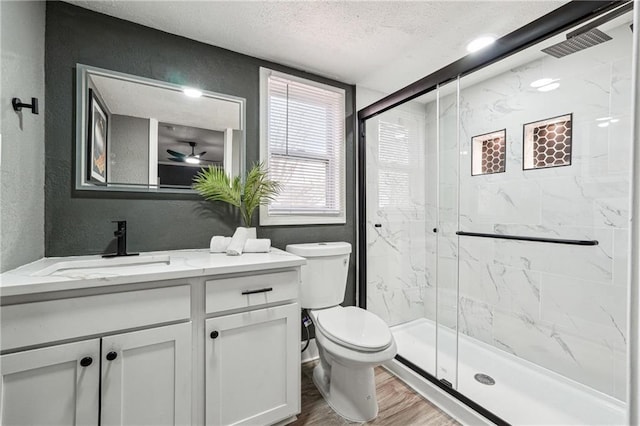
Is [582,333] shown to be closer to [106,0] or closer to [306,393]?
[306,393]

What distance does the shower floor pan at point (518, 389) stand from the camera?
4.79 ft

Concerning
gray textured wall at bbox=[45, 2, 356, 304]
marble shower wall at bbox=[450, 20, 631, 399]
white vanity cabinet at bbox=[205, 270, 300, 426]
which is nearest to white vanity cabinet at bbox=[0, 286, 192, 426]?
white vanity cabinet at bbox=[205, 270, 300, 426]

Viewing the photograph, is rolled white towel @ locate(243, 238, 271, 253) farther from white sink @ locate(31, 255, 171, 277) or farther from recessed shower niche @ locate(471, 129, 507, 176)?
recessed shower niche @ locate(471, 129, 507, 176)

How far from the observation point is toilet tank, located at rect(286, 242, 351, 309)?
5.77ft

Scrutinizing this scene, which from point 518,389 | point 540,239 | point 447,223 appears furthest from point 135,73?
point 518,389

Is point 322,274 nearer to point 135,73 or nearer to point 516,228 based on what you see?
point 516,228

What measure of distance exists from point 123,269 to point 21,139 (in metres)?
0.71

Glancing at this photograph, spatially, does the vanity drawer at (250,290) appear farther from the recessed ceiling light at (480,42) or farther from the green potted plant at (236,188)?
the recessed ceiling light at (480,42)

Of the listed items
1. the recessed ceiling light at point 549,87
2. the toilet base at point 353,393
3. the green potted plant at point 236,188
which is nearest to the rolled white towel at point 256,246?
the green potted plant at point 236,188

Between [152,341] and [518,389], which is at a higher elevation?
[152,341]

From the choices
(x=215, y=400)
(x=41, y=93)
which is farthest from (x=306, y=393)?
(x=41, y=93)

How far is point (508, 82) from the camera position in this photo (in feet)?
6.87

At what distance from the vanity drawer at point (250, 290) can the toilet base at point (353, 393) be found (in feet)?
1.63

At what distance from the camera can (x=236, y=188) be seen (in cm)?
173
